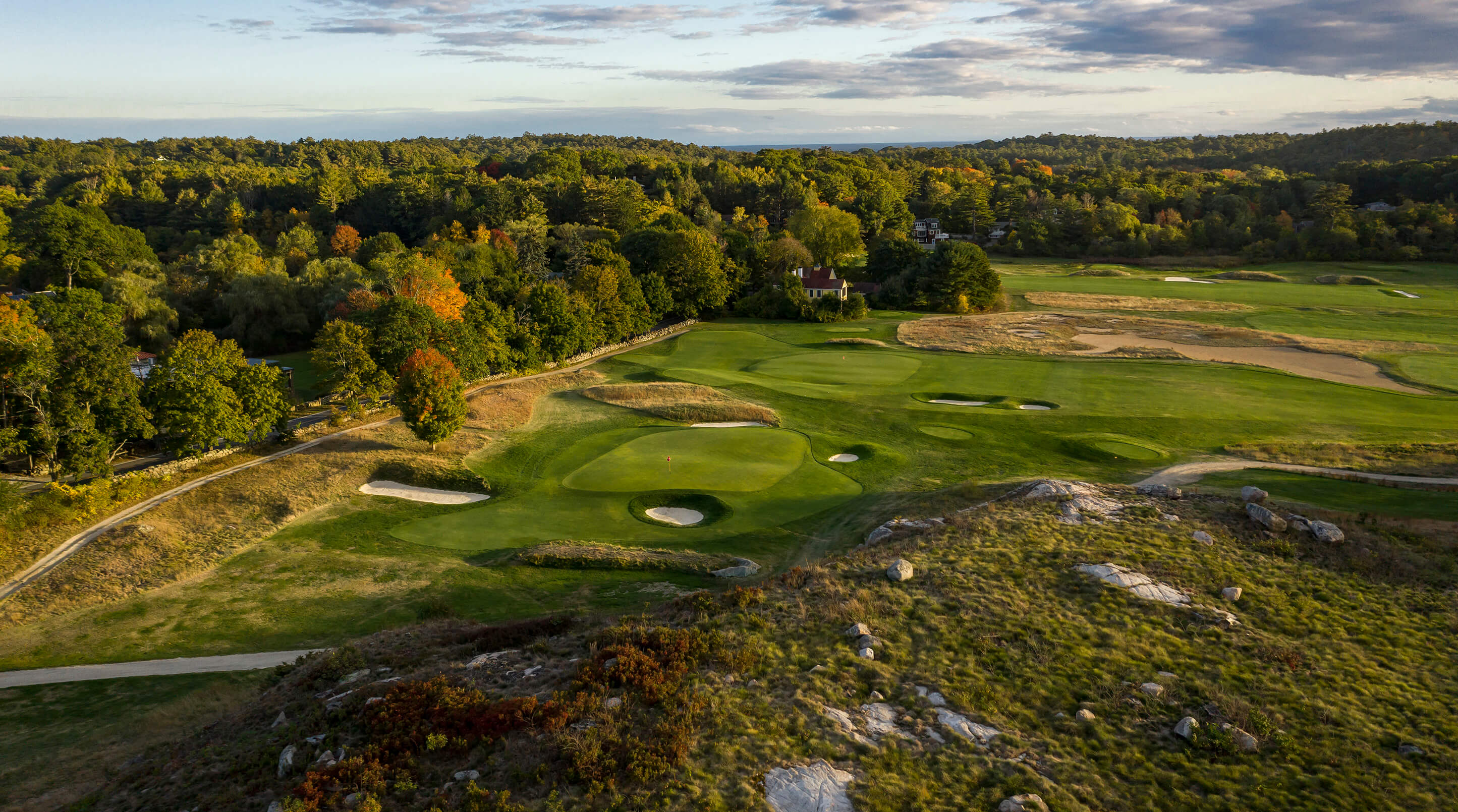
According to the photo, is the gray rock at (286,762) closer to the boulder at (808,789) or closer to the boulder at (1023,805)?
the boulder at (808,789)

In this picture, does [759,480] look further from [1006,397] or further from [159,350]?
[159,350]

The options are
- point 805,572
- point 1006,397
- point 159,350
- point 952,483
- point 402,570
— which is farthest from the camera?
point 159,350

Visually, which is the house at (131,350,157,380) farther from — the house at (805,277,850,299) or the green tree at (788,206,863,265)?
the green tree at (788,206,863,265)

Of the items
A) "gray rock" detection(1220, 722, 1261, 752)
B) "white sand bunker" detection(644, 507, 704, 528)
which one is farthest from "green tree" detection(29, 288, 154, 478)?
"gray rock" detection(1220, 722, 1261, 752)

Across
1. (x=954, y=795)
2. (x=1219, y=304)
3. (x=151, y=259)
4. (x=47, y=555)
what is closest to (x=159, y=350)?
(x=151, y=259)

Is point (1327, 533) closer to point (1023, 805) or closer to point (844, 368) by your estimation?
point (1023, 805)

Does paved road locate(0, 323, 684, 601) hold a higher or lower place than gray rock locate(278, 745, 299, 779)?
lower

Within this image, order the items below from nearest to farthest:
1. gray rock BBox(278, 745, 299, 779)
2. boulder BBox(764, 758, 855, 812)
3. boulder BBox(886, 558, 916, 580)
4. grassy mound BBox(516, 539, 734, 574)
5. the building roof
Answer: boulder BBox(764, 758, 855, 812) → gray rock BBox(278, 745, 299, 779) → boulder BBox(886, 558, 916, 580) → grassy mound BBox(516, 539, 734, 574) → the building roof
